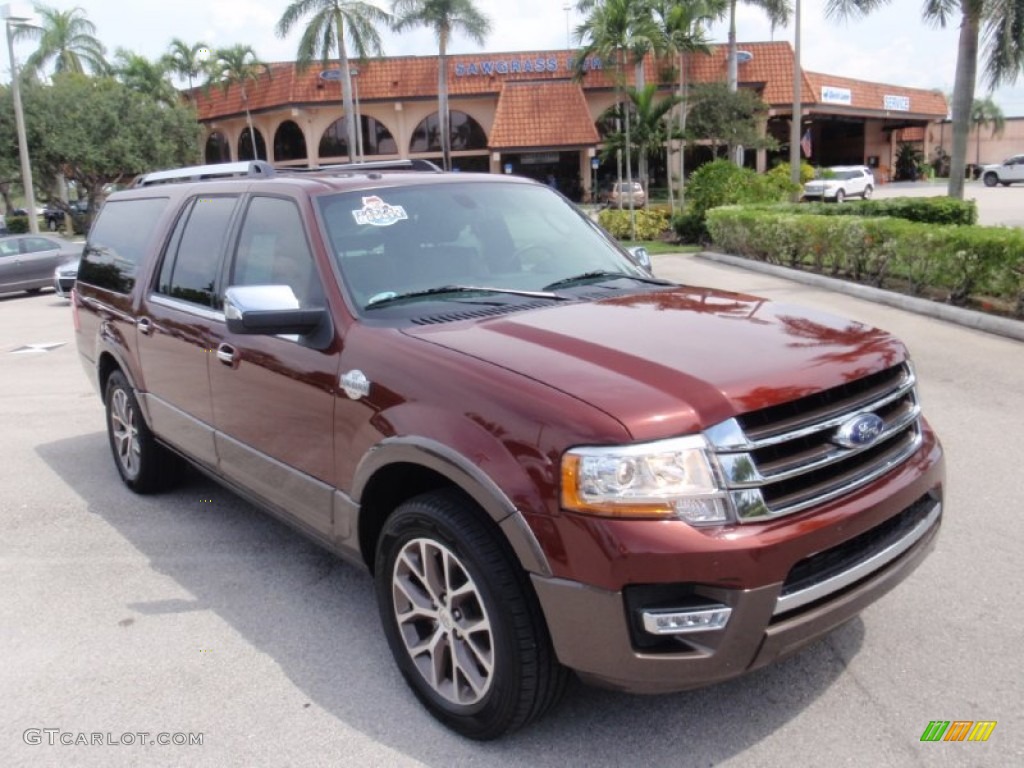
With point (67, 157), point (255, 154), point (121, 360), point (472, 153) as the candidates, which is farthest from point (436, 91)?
point (121, 360)

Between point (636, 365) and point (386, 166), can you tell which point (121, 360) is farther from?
point (636, 365)

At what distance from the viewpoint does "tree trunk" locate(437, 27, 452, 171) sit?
134 ft

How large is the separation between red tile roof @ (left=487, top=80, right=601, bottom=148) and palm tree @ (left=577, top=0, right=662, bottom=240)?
8508 millimetres

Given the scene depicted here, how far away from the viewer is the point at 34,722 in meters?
3.23

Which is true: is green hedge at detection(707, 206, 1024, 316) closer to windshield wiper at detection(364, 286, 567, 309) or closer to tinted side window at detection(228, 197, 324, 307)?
windshield wiper at detection(364, 286, 567, 309)

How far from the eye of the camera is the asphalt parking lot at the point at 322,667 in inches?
116

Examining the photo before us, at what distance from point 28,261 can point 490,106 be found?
3111 centimetres

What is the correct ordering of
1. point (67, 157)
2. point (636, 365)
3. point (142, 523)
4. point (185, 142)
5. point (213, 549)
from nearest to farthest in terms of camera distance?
1. point (636, 365)
2. point (213, 549)
3. point (142, 523)
4. point (67, 157)
5. point (185, 142)

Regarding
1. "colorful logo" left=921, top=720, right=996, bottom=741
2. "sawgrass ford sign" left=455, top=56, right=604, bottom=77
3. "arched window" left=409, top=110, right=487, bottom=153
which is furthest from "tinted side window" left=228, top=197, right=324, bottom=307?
"arched window" left=409, top=110, right=487, bottom=153

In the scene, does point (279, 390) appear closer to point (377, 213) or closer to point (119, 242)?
point (377, 213)

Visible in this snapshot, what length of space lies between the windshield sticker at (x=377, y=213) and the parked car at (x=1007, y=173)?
2155 inches

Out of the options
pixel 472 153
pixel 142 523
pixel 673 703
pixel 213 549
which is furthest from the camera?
pixel 472 153

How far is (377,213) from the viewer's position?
387 cm

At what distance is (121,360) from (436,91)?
42.6 meters
